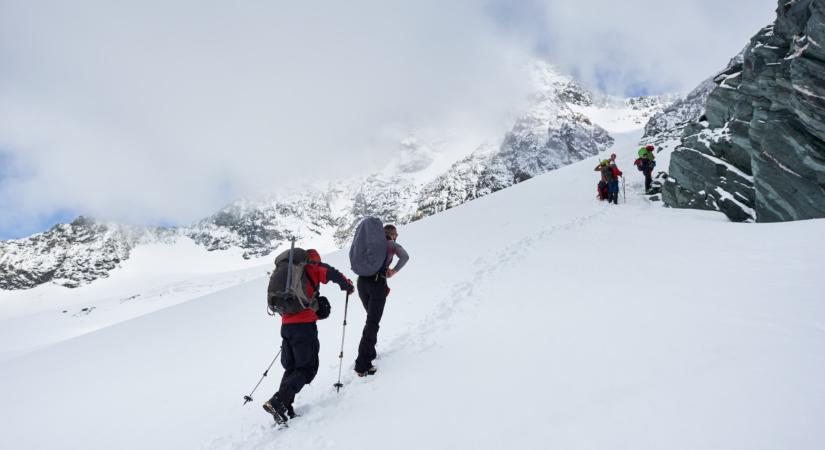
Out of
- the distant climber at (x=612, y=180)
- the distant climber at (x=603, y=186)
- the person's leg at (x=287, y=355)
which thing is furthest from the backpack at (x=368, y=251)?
the distant climber at (x=603, y=186)

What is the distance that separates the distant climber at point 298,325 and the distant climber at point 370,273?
0.82 metres

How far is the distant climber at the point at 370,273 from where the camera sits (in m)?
7.11

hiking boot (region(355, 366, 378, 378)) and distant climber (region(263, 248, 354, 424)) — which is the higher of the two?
distant climber (region(263, 248, 354, 424))

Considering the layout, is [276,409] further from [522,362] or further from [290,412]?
[522,362]

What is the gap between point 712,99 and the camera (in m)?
19.4

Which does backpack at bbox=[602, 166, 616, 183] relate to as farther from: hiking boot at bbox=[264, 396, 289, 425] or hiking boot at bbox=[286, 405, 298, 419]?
hiking boot at bbox=[264, 396, 289, 425]

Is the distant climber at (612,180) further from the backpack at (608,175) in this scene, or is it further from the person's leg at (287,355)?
the person's leg at (287,355)

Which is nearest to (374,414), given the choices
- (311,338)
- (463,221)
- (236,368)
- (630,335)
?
(311,338)

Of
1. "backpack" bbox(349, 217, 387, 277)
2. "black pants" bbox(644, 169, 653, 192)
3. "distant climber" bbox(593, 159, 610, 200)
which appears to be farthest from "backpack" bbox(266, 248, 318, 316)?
"black pants" bbox(644, 169, 653, 192)

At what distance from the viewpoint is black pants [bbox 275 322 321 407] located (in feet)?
19.4

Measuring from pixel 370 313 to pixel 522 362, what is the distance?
9.41 ft

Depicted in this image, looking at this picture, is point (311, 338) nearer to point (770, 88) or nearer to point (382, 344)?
point (382, 344)

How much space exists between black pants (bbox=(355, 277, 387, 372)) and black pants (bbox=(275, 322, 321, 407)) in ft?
3.48

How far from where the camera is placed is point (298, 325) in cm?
611
